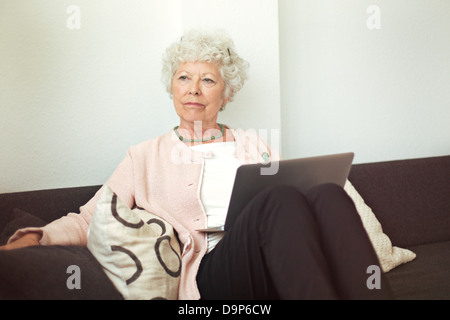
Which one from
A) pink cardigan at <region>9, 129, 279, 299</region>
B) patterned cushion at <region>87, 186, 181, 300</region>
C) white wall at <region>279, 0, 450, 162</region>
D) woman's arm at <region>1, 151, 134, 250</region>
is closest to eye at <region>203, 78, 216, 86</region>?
pink cardigan at <region>9, 129, 279, 299</region>

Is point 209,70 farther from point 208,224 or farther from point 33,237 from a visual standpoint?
point 33,237

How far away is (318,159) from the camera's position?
4.27ft

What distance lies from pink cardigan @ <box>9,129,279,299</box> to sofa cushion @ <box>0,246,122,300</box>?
222 millimetres

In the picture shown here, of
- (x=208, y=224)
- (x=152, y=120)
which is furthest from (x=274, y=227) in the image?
(x=152, y=120)

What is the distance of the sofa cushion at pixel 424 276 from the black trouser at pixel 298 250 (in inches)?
22.2

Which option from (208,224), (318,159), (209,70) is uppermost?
(209,70)

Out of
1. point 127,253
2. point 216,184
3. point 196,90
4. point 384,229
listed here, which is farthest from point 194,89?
point 384,229

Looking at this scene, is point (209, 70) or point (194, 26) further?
point (194, 26)

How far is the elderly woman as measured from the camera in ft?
3.59

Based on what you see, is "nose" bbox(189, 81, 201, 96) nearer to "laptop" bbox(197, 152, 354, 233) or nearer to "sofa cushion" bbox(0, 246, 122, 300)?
"laptop" bbox(197, 152, 354, 233)

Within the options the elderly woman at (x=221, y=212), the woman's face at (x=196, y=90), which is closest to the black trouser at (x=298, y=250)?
the elderly woman at (x=221, y=212)

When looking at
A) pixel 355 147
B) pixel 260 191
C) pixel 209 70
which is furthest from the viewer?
pixel 355 147

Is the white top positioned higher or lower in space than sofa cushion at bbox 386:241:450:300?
higher
